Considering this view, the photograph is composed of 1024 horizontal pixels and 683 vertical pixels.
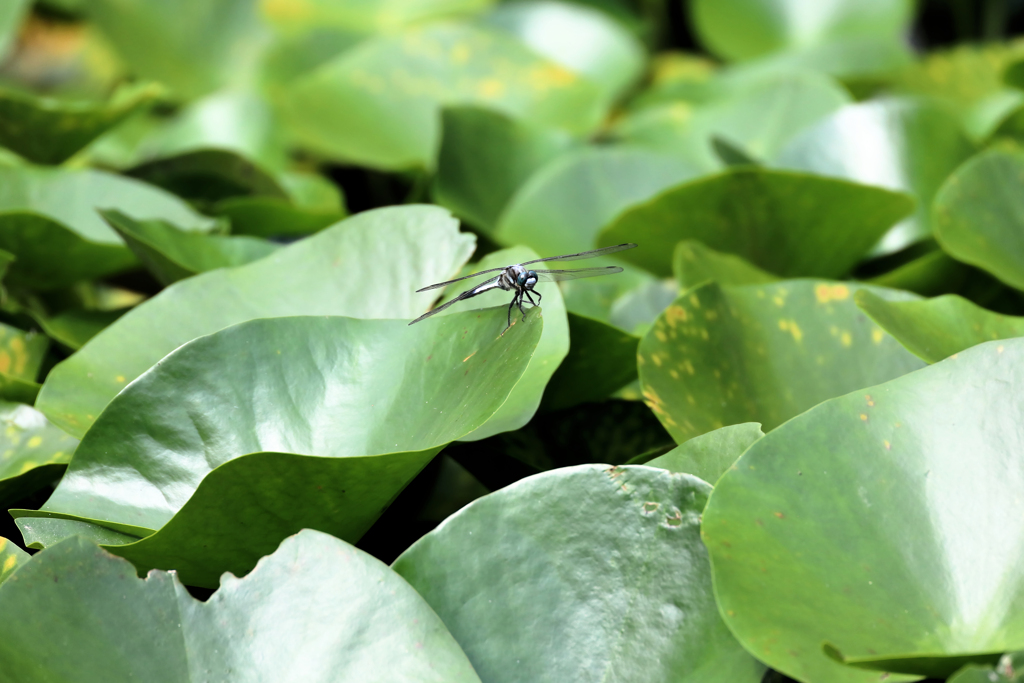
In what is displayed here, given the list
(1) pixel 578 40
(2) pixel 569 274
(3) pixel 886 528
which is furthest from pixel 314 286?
(1) pixel 578 40

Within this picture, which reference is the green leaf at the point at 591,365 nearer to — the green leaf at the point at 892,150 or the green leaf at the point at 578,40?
the green leaf at the point at 892,150

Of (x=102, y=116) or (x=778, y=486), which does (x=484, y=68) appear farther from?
(x=778, y=486)

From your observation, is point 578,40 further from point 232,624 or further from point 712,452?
point 232,624

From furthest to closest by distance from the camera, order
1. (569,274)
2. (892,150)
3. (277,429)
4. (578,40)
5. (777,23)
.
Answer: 1. (777,23)
2. (578,40)
3. (892,150)
4. (569,274)
5. (277,429)

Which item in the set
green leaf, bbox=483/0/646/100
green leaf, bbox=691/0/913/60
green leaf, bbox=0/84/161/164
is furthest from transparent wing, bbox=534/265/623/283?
green leaf, bbox=691/0/913/60

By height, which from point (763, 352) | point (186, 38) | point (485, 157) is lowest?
point (186, 38)

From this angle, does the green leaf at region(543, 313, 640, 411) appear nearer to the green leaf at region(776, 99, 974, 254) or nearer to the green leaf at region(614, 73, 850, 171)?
the green leaf at region(776, 99, 974, 254)

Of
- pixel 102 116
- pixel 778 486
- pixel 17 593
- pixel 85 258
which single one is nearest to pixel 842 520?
pixel 778 486
